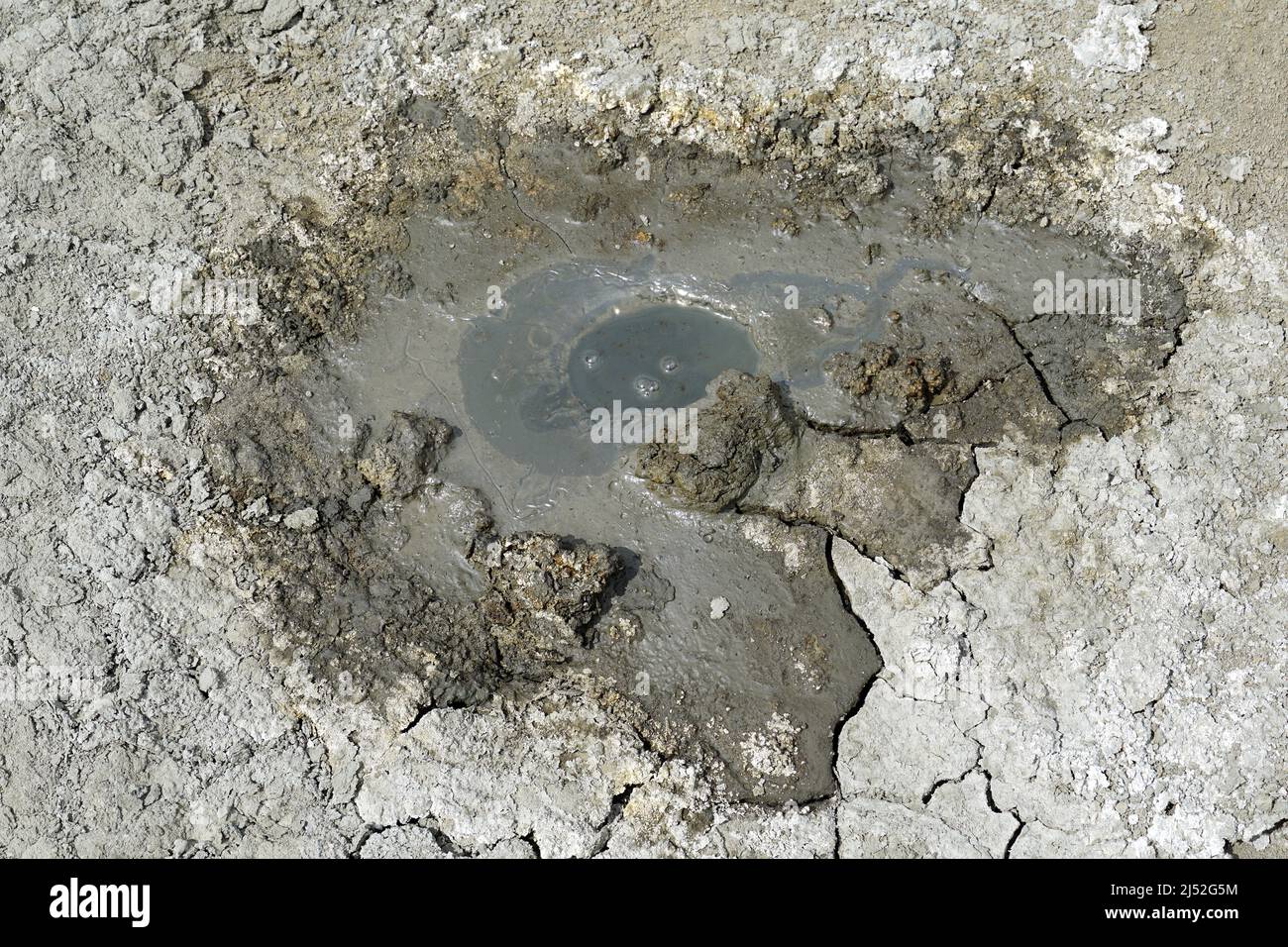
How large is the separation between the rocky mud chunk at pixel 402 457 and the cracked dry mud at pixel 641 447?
2cm

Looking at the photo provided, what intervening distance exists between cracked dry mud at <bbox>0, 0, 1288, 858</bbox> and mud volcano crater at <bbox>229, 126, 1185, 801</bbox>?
2cm

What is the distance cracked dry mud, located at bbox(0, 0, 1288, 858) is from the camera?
3902 millimetres

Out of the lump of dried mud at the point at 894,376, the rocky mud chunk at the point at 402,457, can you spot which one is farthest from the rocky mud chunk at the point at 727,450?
the rocky mud chunk at the point at 402,457

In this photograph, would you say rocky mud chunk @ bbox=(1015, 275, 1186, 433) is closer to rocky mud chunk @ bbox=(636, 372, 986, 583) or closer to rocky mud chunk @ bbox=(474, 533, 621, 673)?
rocky mud chunk @ bbox=(636, 372, 986, 583)

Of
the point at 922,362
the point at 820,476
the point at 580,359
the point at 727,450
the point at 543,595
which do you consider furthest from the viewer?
the point at 580,359

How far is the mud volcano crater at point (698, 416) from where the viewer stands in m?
4.14

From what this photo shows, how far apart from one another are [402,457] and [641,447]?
1.01 metres

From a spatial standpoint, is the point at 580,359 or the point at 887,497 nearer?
the point at 887,497

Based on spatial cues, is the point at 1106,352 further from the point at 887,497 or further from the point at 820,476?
the point at 820,476

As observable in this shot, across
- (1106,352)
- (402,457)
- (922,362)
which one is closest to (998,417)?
(922,362)

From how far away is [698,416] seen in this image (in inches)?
175

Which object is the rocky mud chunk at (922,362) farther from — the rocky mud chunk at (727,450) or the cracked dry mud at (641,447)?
the rocky mud chunk at (727,450)

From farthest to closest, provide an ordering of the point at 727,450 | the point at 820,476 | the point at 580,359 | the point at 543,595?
the point at 580,359 → the point at 820,476 → the point at 727,450 → the point at 543,595
